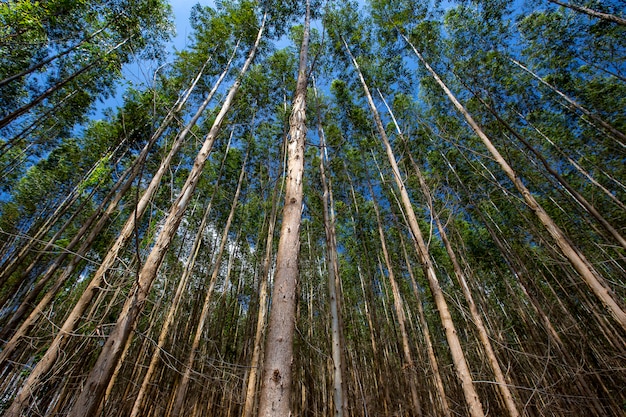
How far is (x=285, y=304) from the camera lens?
166 cm

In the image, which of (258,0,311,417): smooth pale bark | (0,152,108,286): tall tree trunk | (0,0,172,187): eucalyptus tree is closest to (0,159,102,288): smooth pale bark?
(0,152,108,286): tall tree trunk

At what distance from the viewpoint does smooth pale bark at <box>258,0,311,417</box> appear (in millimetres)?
1312

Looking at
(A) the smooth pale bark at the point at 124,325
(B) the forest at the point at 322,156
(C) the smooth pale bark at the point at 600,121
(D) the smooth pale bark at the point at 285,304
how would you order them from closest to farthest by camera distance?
1. (D) the smooth pale bark at the point at 285,304
2. (A) the smooth pale bark at the point at 124,325
3. (C) the smooth pale bark at the point at 600,121
4. (B) the forest at the point at 322,156

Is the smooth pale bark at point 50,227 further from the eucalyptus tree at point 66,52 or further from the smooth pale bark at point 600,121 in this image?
the smooth pale bark at point 600,121

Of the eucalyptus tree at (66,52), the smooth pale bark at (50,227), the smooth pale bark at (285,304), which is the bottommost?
the smooth pale bark at (285,304)

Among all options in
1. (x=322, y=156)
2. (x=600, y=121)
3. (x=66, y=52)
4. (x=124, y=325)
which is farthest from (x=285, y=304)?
(x=66, y=52)

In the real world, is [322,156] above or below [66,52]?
below

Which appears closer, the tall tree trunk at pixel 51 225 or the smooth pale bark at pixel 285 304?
the smooth pale bark at pixel 285 304

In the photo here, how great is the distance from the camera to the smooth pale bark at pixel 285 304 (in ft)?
4.30

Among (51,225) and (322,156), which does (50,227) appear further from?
(322,156)

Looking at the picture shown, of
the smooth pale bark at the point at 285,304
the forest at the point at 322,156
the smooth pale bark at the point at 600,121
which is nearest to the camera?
the smooth pale bark at the point at 285,304

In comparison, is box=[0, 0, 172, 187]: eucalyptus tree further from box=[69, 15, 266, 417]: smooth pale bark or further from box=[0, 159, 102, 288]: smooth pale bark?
box=[69, 15, 266, 417]: smooth pale bark

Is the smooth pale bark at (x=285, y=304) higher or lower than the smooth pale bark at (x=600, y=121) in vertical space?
lower

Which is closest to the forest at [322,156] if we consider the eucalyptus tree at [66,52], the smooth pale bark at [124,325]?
the eucalyptus tree at [66,52]
